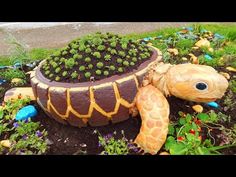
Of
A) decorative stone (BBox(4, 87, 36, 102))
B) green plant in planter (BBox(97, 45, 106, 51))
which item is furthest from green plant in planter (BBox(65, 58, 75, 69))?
decorative stone (BBox(4, 87, 36, 102))

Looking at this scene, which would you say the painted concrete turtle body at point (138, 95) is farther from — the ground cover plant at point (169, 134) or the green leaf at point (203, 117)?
the green leaf at point (203, 117)

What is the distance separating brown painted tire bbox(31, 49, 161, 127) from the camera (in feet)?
10.1

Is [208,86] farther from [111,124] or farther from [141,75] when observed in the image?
[111,124]

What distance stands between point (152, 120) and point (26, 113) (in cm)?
115

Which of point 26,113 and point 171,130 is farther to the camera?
point 26,113

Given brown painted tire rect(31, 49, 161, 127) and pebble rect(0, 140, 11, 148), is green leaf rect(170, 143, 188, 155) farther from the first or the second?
pebble rect(0, 140, 11, 148)

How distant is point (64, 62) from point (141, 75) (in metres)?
0.65

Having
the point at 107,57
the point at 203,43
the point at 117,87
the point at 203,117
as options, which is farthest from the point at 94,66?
the point at 203,43

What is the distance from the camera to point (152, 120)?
3096 millimetres

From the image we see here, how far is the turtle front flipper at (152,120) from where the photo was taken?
3066 mm

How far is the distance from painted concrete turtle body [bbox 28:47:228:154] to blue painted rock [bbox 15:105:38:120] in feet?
0.92

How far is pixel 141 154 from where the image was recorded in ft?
10.1

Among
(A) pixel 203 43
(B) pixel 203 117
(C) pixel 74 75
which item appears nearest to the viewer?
(C) pixel 74 75

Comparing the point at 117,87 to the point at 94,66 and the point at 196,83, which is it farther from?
Answer: the point at 196,83
